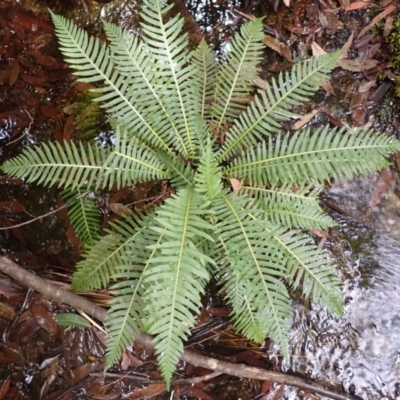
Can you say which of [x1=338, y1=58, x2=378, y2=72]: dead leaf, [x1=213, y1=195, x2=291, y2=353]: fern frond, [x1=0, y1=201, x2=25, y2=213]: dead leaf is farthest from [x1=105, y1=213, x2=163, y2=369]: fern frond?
[x1=338, y1=58, x2=378, y2=72]: dead leaf

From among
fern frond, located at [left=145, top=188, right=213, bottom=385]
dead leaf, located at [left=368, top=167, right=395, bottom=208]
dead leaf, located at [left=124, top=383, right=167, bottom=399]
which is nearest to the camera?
fern frond, located at [left=145, top=188, right=213, bottom=385]

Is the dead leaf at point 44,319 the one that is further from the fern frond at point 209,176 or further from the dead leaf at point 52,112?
the fern frond at point 209,176

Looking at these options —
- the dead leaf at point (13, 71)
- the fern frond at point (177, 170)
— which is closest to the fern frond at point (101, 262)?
the fern frond at point (177, 170)

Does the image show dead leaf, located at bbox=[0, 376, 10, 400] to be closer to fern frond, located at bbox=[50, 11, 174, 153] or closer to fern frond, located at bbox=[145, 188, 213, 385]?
fern frond, located at bbox=[145, 188, 213, 385]

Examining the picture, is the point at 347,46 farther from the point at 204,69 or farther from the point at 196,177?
the point at 196,177

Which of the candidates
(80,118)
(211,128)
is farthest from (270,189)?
(80,118)
